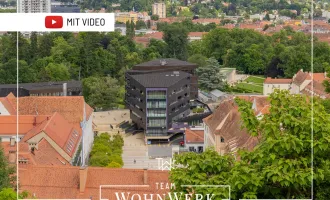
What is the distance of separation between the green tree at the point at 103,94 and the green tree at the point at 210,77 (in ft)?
20.4

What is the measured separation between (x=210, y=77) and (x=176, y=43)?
332 inches

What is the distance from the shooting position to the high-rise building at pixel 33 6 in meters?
37.4

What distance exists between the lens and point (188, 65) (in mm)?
33375

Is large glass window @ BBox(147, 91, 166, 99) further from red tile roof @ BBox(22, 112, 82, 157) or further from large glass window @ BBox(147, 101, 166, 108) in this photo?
red tile roof @ BBox(22, 112, 82, 157)

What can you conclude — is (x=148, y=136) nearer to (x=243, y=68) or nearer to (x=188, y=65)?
(x=188, y=65)

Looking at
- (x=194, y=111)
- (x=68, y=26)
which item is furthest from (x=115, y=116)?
(x=68, y=26)

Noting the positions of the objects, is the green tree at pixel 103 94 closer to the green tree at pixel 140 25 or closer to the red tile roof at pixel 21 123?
the red tile roof at pixel 21 123

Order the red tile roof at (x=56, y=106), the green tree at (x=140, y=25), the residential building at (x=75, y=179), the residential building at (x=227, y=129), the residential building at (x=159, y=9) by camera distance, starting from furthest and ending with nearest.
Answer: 1. the residential building at (x=159, y=9)
2. the green tree at (x=140, y=25)
3. the red tile roof at (x=56, y=106)
4. the residential building at (x=227, y=129)
5. the residential building at (x=75, y=179)

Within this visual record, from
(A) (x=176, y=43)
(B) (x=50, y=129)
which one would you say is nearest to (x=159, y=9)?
(A) (x=176, y=43)

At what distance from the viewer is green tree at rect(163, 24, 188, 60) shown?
45406 mm

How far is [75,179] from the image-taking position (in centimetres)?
1320

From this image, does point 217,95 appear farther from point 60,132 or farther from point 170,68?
point 60,132

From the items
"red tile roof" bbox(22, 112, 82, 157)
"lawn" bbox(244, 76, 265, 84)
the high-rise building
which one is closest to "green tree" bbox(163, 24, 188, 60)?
"lawn" bbox(244, 76, 265, 84)

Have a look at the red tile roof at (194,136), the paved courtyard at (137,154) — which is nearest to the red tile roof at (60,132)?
the paved courtyard at (137,154)
